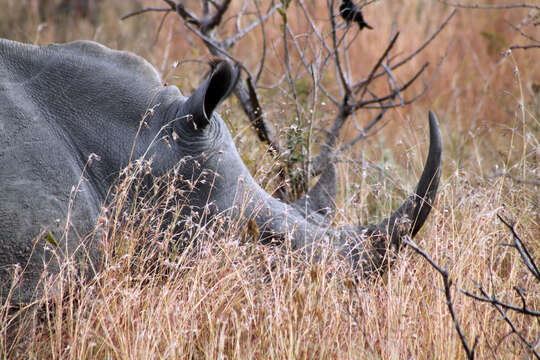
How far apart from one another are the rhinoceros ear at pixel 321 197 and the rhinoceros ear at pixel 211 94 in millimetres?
680

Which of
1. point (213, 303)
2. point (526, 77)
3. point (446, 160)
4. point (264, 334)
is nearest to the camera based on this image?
point (264, 334)

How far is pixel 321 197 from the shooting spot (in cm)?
306

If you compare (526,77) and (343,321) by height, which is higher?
(526,77)

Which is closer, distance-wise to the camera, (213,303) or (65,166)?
(213,303)

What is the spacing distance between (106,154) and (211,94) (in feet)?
1.77

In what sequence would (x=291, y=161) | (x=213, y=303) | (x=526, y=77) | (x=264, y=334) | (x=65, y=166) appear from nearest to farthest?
(x=264, y=334) → (x=213, y=303) → (x=65, y=166) → (x=291, y=161) → (x=526, y=77)

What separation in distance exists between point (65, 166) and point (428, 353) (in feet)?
5.39

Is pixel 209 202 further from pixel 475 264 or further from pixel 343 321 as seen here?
pixel 475 264

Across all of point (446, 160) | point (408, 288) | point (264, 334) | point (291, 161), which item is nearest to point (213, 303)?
point (264, 334)

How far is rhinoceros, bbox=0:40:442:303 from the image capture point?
8.01ft

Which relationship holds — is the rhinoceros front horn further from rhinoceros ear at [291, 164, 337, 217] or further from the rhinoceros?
rhinoceros ear at [291, 164, 337, 217]

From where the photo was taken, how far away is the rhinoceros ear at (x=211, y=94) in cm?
247

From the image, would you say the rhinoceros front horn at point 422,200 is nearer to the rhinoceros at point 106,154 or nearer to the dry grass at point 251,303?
the rhinoceros at point 106,154

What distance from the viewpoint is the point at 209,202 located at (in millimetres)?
2629
